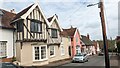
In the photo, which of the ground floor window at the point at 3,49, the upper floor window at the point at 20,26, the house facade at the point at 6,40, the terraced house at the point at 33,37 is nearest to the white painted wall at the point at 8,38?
the house facade at the point at 6,40

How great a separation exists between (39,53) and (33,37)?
2.42m

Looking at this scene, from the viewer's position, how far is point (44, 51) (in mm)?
27922

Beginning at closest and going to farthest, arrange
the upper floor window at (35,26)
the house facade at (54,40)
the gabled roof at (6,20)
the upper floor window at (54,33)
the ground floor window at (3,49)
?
1. the ground floor window at (3,49)
2. the gabled roof at (6,20)
3. the upper floor window at (35,26)
4. the house facade at (54,40)
5. the upper floor window at (54,33)

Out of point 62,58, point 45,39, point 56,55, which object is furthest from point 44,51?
point 62,58

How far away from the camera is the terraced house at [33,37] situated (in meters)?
24.0

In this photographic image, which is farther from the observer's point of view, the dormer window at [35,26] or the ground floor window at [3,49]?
the dormer window at [35,26]

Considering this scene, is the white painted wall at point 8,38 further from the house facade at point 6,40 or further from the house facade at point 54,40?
the house facade at point 54,40

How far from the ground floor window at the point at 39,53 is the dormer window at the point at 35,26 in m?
2.20

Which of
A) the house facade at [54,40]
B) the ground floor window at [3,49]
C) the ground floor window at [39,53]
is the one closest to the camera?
the ground floor window at [3,49]

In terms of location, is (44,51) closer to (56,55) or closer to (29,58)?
A: (29,58)

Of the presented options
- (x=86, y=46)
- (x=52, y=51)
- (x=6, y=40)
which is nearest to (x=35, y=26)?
(x=6, y=40)

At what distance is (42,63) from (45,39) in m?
3.40

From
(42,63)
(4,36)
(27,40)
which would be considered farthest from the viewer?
(42,63)

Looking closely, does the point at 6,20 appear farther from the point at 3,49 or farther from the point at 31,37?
the point at 3,49
